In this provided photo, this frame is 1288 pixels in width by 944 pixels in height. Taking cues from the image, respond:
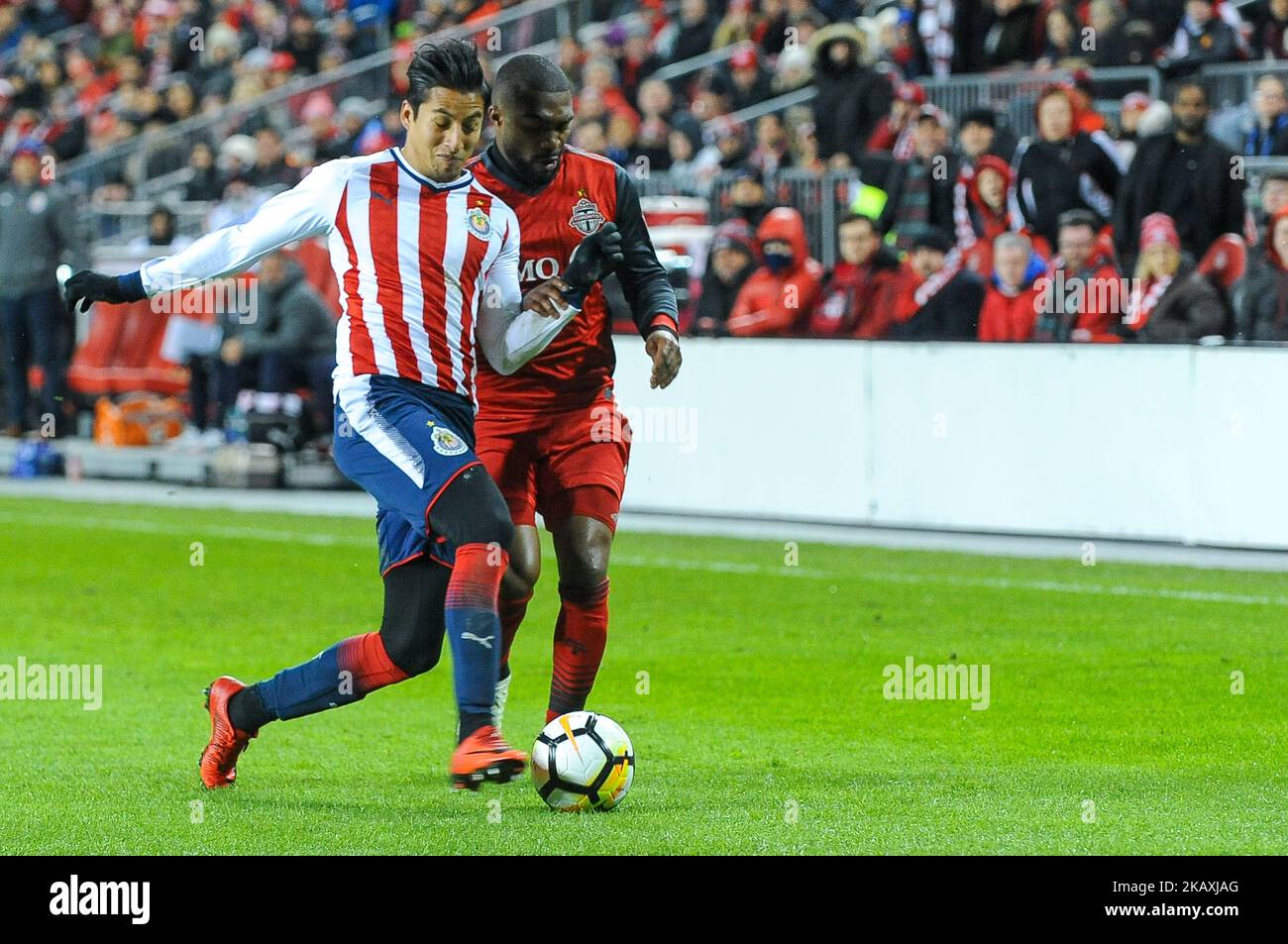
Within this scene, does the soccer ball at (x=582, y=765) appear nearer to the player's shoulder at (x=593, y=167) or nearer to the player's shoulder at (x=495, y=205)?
the player's shoulder at (x=495, y=205)

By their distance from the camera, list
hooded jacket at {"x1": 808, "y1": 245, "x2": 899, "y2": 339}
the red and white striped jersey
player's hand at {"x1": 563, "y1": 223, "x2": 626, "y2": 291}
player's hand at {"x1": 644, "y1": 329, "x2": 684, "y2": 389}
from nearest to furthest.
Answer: the red and white striped jersey, player's hand at {"x1": 563, "y1": 223, "x2": 626, "y2": 291}, player's hand at {"x1": 644, "y1": 329, "x2": 684, "y2": 389}, hooded jacket at {"x1": 808, "y1": 245, "x2": 899, "y2": 339}

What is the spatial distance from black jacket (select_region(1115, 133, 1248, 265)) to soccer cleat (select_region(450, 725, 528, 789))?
8409 mm

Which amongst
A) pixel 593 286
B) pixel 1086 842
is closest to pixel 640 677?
pixel 593 286

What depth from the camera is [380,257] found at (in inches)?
249

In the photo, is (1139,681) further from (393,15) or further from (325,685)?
(393,15)

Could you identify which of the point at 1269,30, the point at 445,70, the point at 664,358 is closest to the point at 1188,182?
the point at 1269,30

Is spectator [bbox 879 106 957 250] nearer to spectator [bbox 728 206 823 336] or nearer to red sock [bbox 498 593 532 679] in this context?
spectator [bbox 728 206 823 336]

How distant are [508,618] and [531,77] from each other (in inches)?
67.8

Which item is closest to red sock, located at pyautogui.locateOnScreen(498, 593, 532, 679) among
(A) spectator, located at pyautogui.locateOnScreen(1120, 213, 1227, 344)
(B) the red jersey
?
(B) the red jersey

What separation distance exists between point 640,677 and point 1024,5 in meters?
9.04

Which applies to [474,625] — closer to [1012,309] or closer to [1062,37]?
[1012,309]

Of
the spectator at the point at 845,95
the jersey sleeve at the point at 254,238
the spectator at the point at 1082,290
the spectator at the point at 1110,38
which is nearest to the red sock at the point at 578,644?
the jersey sleeve at the point at 254,238

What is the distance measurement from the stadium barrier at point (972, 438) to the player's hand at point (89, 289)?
785 cm

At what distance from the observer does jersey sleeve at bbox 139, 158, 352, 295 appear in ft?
20.4
